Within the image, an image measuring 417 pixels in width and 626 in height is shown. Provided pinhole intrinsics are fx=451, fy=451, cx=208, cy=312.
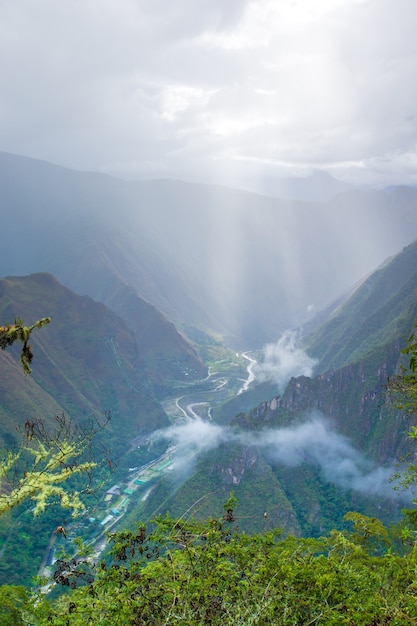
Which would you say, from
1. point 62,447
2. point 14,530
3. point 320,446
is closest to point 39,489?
point 62,447

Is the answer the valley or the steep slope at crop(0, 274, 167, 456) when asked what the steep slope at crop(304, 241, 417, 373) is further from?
the steep slope at crop(0, 274, 167, 456)

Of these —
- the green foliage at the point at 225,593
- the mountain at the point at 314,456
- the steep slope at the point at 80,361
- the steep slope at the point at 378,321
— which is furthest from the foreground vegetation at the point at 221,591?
the steep slope at the point at 378,321

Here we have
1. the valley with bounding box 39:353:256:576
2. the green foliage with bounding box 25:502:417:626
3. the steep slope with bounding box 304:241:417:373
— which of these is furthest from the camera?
the steep slope with bounding box 304:241:417:373

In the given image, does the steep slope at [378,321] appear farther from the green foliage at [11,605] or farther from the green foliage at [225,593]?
the green foliage at [225,593]

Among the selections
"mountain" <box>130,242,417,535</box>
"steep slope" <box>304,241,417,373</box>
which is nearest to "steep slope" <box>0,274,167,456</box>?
"mountain" <box>130,242,417,535</box>

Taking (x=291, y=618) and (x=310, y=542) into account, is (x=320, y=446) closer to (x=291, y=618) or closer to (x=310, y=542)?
(x=310, y=542)

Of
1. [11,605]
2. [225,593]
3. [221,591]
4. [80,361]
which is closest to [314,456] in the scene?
[11,605]

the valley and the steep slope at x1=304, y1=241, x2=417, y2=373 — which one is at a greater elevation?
the steep slope at x1=304, y1=241, x2=417, y2=373

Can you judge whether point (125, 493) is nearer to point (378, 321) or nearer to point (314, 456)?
point (314, 456)
